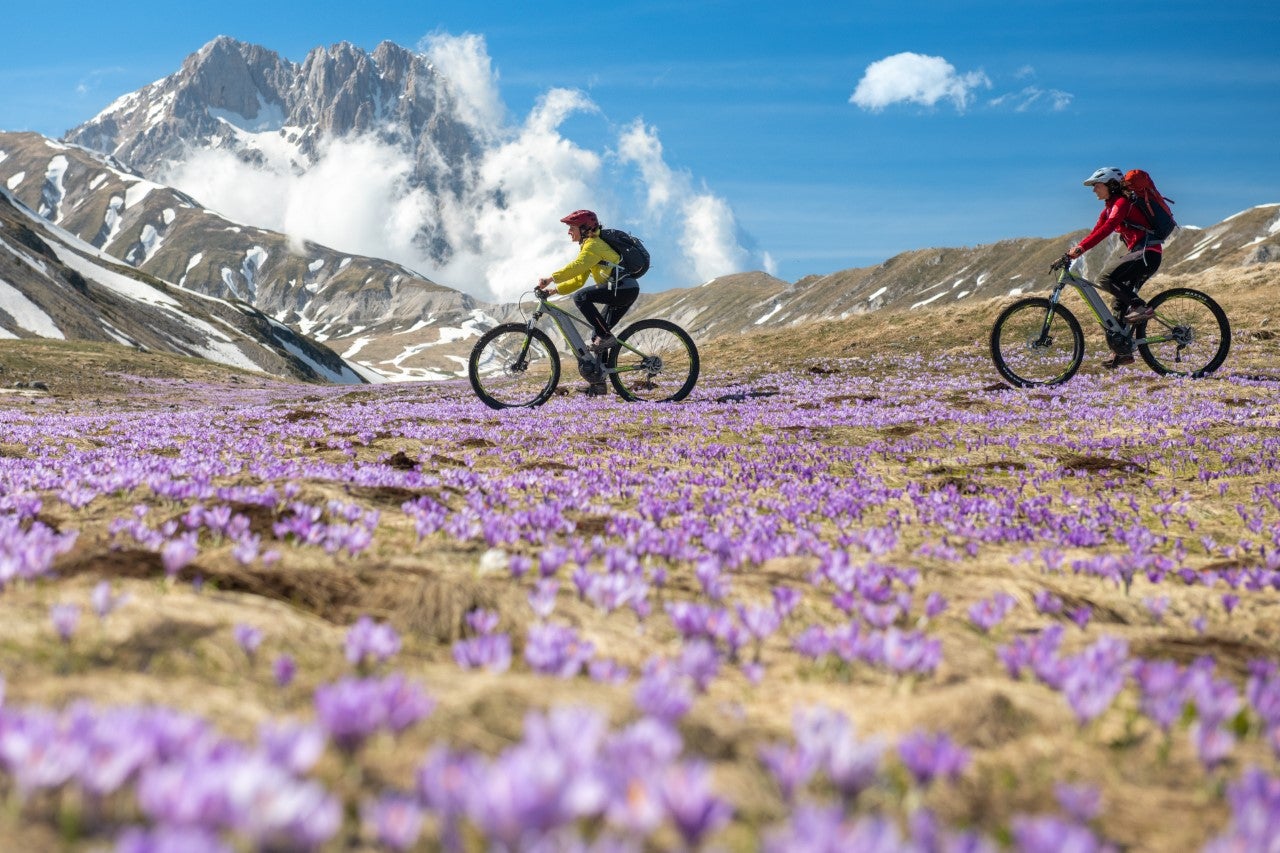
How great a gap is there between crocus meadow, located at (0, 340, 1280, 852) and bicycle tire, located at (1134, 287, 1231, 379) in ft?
34.8

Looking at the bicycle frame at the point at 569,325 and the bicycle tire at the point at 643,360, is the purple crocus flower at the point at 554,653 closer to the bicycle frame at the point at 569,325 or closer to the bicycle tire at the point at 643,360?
the bicycle tire at the point at 643,360

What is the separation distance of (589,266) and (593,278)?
0.59 meters

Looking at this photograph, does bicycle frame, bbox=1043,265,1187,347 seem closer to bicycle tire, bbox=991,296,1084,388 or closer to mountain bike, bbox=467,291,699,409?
bicycle tire, bbox=991,296,1084,388

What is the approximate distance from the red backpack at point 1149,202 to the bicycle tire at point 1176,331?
1.83m

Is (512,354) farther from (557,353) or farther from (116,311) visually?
(116,311)

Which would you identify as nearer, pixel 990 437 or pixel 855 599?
pixel 855 599

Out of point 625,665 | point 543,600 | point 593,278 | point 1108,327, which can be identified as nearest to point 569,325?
point 593,278

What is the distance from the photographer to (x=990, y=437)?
41.1 feet

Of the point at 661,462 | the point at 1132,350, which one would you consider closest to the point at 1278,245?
the point at 1132,350

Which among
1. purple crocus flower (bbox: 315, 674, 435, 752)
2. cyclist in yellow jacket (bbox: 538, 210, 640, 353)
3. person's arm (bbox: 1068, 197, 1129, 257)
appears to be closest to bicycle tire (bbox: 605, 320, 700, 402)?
cyclist in yellow jacket (bbox: 538, 210, 640, 353)

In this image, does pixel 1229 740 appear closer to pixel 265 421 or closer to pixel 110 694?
pixel 110 694

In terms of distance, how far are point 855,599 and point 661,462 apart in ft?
21.2

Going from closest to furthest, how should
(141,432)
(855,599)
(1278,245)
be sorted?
(855,599)
(141,432)
(1278,245)

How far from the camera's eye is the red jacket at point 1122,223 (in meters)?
15.4
